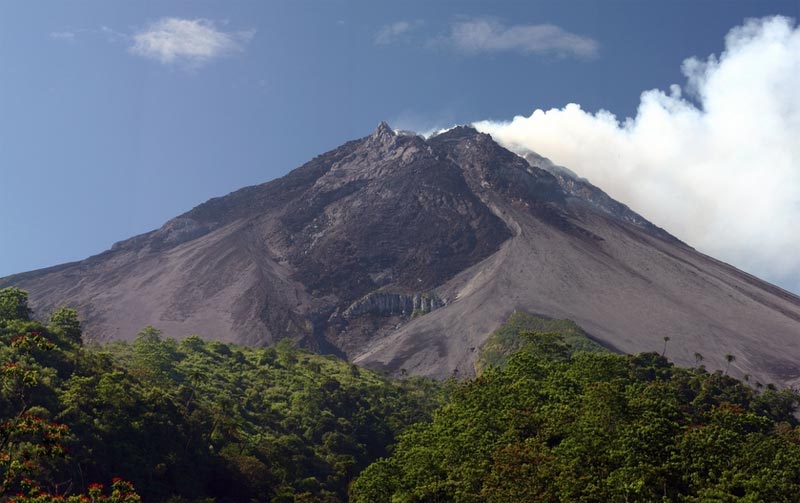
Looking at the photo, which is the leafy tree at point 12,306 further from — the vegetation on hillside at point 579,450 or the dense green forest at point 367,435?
the vegetation on hillside at point 579,450

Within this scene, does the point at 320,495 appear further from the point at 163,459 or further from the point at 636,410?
the point at 636,410

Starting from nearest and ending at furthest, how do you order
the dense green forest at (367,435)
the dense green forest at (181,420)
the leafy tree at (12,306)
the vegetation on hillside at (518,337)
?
the dense green forest at (367,435)
the dense green forest at (181,420)
the leafy tree at (12,306)
the vegetation on hillside at (518,337)

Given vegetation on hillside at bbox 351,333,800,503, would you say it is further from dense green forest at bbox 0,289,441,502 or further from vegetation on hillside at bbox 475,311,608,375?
vegetation on hillside at bbox 475,311,608,375

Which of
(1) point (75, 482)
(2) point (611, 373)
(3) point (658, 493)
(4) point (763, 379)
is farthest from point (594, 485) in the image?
(4) point (763, 379)

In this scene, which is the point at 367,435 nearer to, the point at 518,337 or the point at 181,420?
the point at 181,420

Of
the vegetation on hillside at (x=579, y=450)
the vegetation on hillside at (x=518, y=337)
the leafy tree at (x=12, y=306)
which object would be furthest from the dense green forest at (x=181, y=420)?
the vegetation on hillside at (x=518, y=337)

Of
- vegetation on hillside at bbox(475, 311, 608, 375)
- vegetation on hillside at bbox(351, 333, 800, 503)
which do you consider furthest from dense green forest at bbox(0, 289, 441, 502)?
vegetation on hillside at bbox(475, 311, 608, 375)

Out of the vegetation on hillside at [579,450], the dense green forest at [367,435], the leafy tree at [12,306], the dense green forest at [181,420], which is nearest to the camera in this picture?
the vegetation on hillside at [579,450]

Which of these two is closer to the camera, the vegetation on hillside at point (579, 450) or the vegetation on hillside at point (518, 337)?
the vegetation on hillside at point (579, 450)
